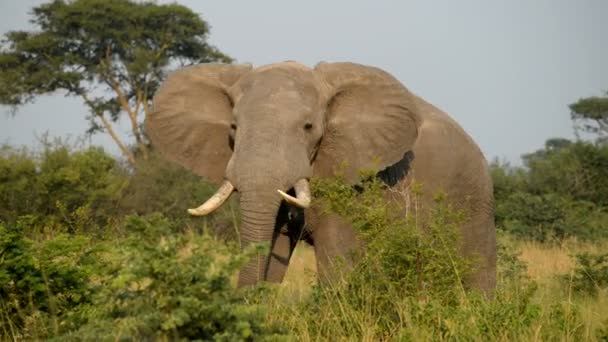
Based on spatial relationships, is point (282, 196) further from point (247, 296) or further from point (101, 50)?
point (101, 50)

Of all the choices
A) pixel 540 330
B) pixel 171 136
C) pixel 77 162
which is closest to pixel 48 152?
pixel 77 162

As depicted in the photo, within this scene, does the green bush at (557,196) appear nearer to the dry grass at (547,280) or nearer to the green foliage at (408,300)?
the dry grass at (547,280)

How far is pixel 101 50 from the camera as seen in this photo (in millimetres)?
Answer: 23062

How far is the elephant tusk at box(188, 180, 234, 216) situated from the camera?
17.2 ft

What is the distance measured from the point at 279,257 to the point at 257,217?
84 centimetres

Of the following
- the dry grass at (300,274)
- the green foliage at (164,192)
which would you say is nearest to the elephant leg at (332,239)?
the dry grass at (300,274)

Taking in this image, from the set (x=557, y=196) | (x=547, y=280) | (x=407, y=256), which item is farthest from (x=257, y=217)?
(x=557, y=196)

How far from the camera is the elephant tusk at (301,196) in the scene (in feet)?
17.4

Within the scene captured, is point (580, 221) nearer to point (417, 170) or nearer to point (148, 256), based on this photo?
point (417, 170)

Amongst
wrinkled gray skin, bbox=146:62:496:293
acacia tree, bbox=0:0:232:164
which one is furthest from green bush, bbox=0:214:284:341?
acacia tree, bbox=0:0:232:164

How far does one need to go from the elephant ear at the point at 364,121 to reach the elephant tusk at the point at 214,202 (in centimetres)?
76

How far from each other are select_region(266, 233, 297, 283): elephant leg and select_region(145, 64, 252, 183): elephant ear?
0.60 metres

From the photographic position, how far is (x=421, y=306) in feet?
15.3

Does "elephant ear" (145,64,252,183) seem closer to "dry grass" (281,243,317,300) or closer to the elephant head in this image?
the elephant head
